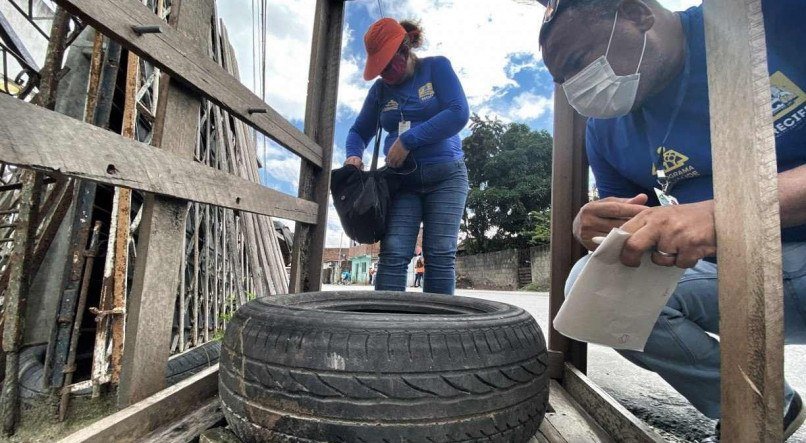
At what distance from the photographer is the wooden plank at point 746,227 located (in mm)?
554

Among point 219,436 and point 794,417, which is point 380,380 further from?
point 794,417

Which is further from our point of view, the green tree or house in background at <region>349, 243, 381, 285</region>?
house in background at <region>349, 243, 381, 285</region>

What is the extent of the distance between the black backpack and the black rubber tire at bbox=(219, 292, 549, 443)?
1093 mm

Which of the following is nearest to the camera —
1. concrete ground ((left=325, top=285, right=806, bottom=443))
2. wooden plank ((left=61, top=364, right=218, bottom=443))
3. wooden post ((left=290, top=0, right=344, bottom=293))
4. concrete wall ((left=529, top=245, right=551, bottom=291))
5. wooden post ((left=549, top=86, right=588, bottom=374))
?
wooden plank ((left=61, top=364, right=218, bottom=443))

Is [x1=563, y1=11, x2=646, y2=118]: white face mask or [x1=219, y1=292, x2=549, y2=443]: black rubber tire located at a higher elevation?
[x1=563, y1=11, x2=646, y2=118]: white face mask

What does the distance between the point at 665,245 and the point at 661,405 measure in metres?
1.40

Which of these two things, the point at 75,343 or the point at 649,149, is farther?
the point at 75,343

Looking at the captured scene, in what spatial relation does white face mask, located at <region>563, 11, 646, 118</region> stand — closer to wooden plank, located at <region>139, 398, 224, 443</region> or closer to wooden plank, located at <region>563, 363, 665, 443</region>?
wooden plank, located at <region>563, 363, 665, 443</region>

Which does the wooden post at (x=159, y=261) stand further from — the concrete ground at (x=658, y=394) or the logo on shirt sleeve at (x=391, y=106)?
the logo on shirt sleeve at (x=391, y=106)

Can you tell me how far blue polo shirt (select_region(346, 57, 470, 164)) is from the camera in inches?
79.9

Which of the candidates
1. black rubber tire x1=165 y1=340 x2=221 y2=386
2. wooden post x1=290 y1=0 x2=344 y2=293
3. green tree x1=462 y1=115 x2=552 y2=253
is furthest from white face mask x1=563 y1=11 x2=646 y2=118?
green tree x1=462 y1=115 x2=552 y2=253

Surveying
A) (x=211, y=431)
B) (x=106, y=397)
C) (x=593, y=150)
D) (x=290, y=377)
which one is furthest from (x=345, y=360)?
(x=106, y=397)

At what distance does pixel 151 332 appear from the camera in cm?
115

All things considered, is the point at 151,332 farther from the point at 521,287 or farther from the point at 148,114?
the point at 521,287
